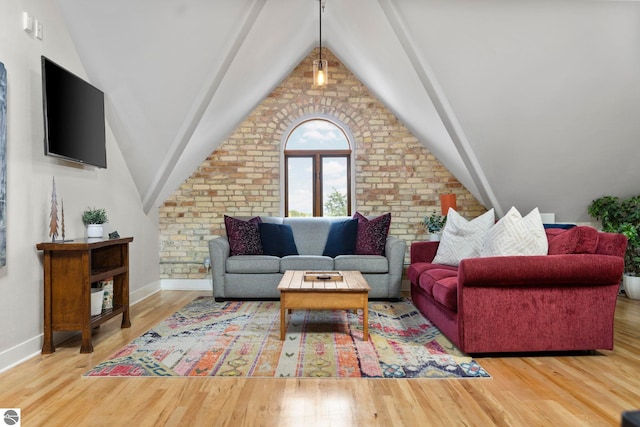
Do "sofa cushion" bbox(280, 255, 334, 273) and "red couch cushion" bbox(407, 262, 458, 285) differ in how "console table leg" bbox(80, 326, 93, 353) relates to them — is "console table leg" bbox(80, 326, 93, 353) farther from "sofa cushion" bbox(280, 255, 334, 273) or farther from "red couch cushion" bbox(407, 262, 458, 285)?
"red couch cushion" bbox(407, 262, 458, 285)

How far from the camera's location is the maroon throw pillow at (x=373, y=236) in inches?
207

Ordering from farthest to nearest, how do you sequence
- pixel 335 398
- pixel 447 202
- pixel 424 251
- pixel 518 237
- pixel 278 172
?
pixel 278 172 < pixel 447 202 < pixel 424 251 < pixel 518 237 < pixel 335 398

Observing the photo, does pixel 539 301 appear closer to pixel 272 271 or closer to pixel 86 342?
pixel 272 271

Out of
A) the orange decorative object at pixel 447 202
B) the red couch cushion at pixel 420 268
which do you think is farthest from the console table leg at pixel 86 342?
the orange decorative object at pixel 447 202

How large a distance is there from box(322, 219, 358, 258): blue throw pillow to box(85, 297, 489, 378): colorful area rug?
1.14 meters

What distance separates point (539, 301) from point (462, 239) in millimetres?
1413

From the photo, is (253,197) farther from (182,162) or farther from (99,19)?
(99,19)

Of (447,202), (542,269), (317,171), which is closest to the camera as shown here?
(542,269)

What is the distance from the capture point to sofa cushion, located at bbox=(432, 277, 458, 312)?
3127mm

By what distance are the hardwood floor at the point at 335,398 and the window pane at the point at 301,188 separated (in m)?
3.76

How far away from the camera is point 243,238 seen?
17.3 ft

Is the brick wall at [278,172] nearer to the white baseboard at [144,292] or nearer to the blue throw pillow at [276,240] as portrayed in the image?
the white baseboard at [144,292]

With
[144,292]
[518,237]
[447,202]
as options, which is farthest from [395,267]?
[144,292]

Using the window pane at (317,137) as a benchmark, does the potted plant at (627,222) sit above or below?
below
